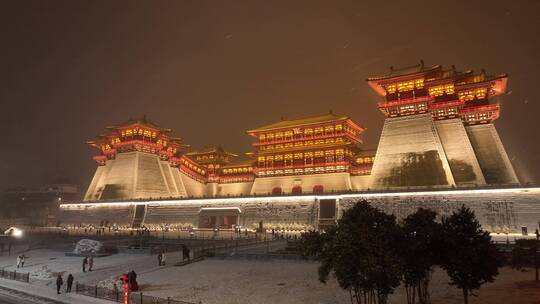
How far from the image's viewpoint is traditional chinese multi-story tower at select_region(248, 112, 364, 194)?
173 feet

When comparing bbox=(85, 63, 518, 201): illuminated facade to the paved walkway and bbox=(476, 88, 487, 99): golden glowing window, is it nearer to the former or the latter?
bbox=(476, 88, 487, 99): golden glowing window

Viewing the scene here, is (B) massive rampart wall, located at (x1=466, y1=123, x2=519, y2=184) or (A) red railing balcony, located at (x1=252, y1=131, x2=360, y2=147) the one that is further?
(A) red railing balcony, located at (x1=252, y1=131, x2=360, y2=147)

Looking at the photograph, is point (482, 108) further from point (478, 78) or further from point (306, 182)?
point (306, 182)

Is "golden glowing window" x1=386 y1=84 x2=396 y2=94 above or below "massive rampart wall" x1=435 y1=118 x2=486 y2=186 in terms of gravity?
above

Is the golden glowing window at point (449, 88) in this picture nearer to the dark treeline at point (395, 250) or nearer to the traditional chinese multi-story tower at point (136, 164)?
the dark treeline at point (395, 250)

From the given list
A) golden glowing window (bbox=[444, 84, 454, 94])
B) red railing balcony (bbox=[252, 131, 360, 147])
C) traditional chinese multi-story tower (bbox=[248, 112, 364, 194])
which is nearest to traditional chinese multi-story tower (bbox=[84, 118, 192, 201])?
traditional chinese multi-story tower (bbox=[248, 112, 364, 194])

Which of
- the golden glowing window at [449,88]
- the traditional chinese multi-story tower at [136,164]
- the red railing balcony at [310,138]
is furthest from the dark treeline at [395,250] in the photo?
the traditional chinese multi-story tower at [136,164]

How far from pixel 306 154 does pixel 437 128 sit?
18.9m

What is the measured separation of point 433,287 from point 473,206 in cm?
2061

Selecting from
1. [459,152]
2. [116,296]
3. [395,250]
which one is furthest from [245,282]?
[459,152]

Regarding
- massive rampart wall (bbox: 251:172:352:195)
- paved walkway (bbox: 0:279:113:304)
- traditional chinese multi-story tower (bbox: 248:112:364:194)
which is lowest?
paved walkway (bbox: 0:279:113:304)

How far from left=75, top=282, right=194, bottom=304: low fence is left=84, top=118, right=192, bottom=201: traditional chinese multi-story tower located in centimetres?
3992

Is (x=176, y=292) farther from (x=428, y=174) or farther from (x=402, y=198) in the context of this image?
→ (x=428, y=174)

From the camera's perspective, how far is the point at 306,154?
2175 inches
